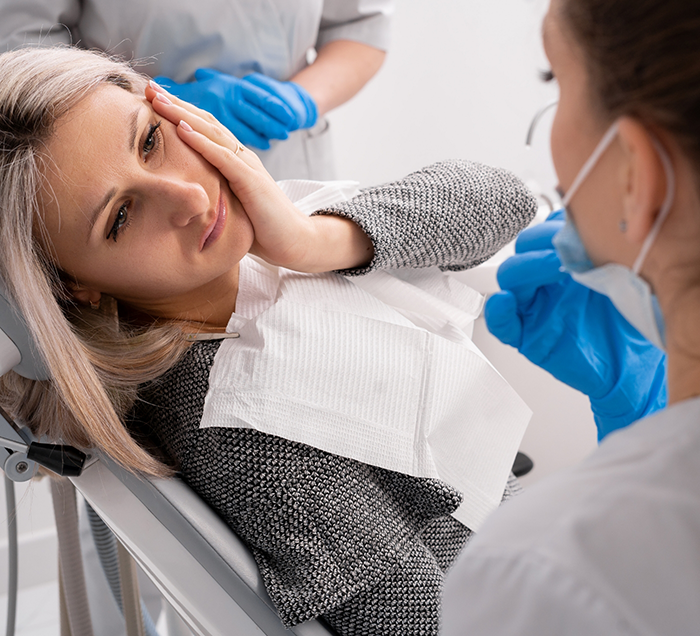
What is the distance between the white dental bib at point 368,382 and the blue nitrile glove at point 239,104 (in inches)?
11.6

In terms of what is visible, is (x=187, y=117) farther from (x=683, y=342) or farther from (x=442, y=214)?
(x=683, y=342)

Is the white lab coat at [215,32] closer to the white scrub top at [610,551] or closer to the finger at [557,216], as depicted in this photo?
the finger at [557,216]

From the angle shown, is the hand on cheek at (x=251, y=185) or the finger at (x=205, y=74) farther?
the finger at (x=205, y=74)

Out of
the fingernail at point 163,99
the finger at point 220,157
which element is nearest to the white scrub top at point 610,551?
the finger at point 220,157

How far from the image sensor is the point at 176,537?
0.78m

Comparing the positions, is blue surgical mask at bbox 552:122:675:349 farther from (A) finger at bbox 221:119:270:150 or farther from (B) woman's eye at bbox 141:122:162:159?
(A) finger at bbox 221:119:270:150

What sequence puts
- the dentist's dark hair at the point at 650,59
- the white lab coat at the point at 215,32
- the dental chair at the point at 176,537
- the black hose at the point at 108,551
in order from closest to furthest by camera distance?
the dentist's dark hair at the point at 650,59, the dental chair at the point at 176,537, the white lab coat at the point at 215,32, the black hose at the point at 108,551

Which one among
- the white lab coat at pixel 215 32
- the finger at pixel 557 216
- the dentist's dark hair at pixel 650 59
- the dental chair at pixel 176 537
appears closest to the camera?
the dentist's dark hair at pixel 650 59

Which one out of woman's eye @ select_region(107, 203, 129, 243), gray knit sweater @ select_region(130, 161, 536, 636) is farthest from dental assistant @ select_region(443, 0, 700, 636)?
woman's eye @ select_region(107, 203, 129, 243)

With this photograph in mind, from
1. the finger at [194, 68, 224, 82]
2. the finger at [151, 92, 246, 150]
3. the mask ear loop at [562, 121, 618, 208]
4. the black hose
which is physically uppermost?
the mask ear loop at [562, 121, 618, 208]

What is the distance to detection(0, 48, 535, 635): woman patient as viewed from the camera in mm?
803

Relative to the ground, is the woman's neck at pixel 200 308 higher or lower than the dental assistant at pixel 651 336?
lower

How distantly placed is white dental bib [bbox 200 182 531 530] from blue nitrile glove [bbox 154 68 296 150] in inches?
11.6

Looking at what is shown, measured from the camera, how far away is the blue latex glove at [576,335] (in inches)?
40.1
